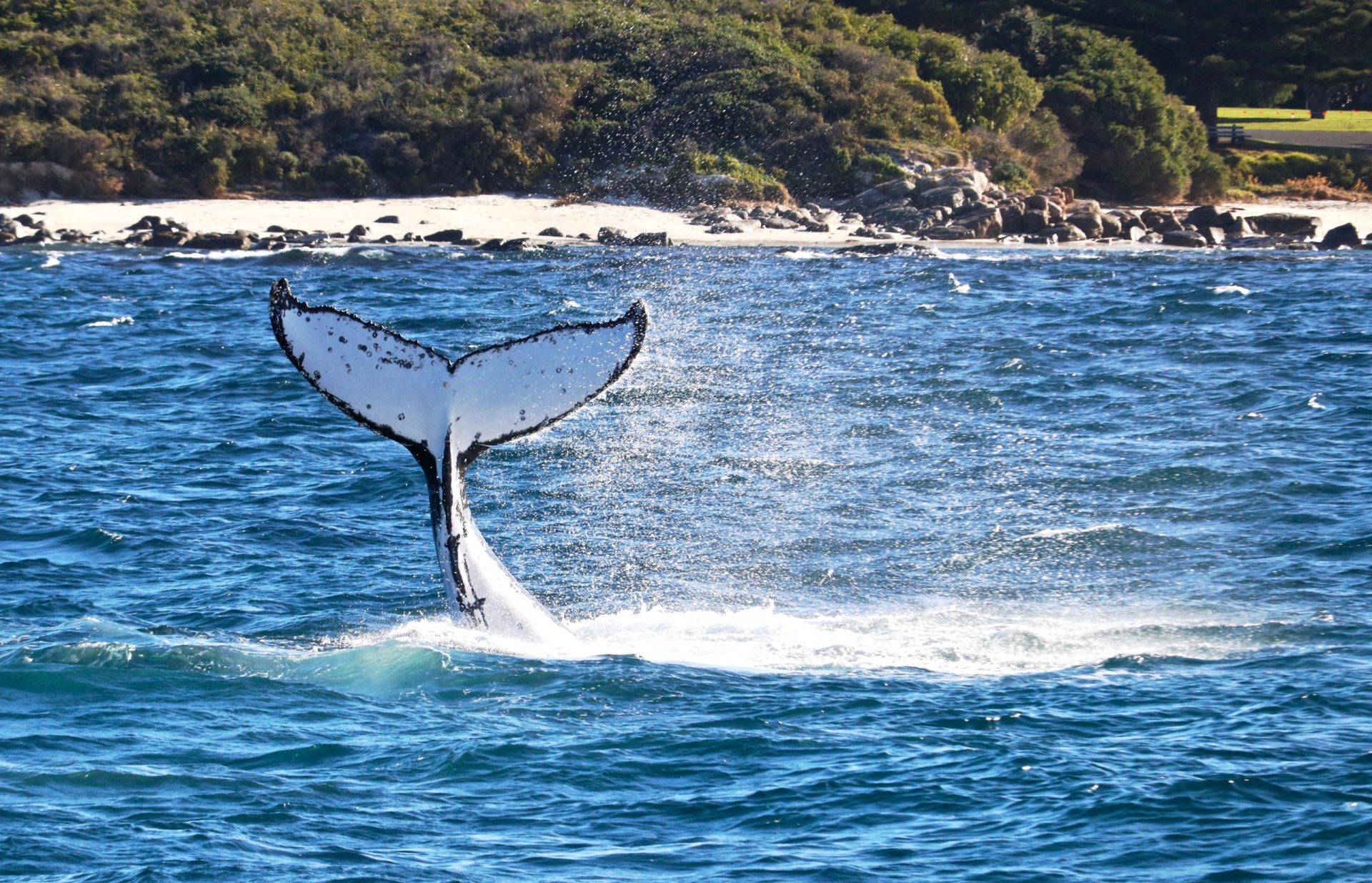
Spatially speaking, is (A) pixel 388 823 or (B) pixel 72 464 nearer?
(A) pixel 388 823

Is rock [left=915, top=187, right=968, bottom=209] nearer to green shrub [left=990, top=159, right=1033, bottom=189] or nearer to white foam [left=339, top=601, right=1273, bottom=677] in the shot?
green shrub [left=990, top=159, right=1033, bottom=189]

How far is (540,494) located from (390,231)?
27039 mm

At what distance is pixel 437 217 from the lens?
145 feet

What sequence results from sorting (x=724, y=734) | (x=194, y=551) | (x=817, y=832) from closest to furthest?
1. (x=817, y=832)
2. (x=724, y=734)
3. (x=194, y=551)

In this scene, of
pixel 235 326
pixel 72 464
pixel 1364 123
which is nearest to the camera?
pixel 72 464

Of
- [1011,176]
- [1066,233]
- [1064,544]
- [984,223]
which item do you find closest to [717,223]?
[984,223]

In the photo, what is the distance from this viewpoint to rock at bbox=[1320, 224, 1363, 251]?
40.6 metres

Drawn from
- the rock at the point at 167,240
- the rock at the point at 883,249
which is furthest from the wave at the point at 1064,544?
the rock at the point at 167,240

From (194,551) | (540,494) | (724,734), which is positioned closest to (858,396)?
(540,494)

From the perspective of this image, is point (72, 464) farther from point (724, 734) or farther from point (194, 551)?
point (724, 734)

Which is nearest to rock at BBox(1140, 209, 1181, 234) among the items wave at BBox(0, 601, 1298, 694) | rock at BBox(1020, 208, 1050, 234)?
rock at BBox(1020, 208, 1050, 234)

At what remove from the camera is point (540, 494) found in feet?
54.2

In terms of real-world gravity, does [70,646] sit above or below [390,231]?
below

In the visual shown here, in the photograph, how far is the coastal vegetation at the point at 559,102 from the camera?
4706 centimetres
